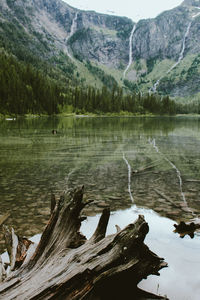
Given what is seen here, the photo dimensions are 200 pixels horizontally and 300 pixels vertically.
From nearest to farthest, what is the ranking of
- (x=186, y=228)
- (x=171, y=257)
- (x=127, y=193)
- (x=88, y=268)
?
(x=88, y=268) → (x=171, y=257) → (x=186, y=228) → (x=127, y=193)

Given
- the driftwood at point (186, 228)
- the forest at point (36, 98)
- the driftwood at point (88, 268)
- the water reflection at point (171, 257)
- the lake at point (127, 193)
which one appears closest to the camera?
the driftwood at point (88, 268)

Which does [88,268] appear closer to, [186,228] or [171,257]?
[171,257]

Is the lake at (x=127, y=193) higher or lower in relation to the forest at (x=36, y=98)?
lower

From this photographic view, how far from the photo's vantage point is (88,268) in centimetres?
318

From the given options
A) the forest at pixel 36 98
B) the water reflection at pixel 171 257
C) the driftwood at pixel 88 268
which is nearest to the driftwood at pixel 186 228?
the water reflection at pixel 171 257

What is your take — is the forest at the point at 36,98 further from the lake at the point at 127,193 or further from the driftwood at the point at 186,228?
the driftwood at the point at 186,228

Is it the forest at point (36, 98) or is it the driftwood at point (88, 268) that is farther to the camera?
the forest at point (36, 98)

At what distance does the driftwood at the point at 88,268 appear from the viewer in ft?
10.0

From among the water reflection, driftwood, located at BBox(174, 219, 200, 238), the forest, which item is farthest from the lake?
the forest

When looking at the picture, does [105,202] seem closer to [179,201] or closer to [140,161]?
[179,201]

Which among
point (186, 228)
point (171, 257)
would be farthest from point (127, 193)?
point (171, 257)

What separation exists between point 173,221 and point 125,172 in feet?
20.0

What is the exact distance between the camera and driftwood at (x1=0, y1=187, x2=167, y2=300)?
3053mm

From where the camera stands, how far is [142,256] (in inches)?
141
